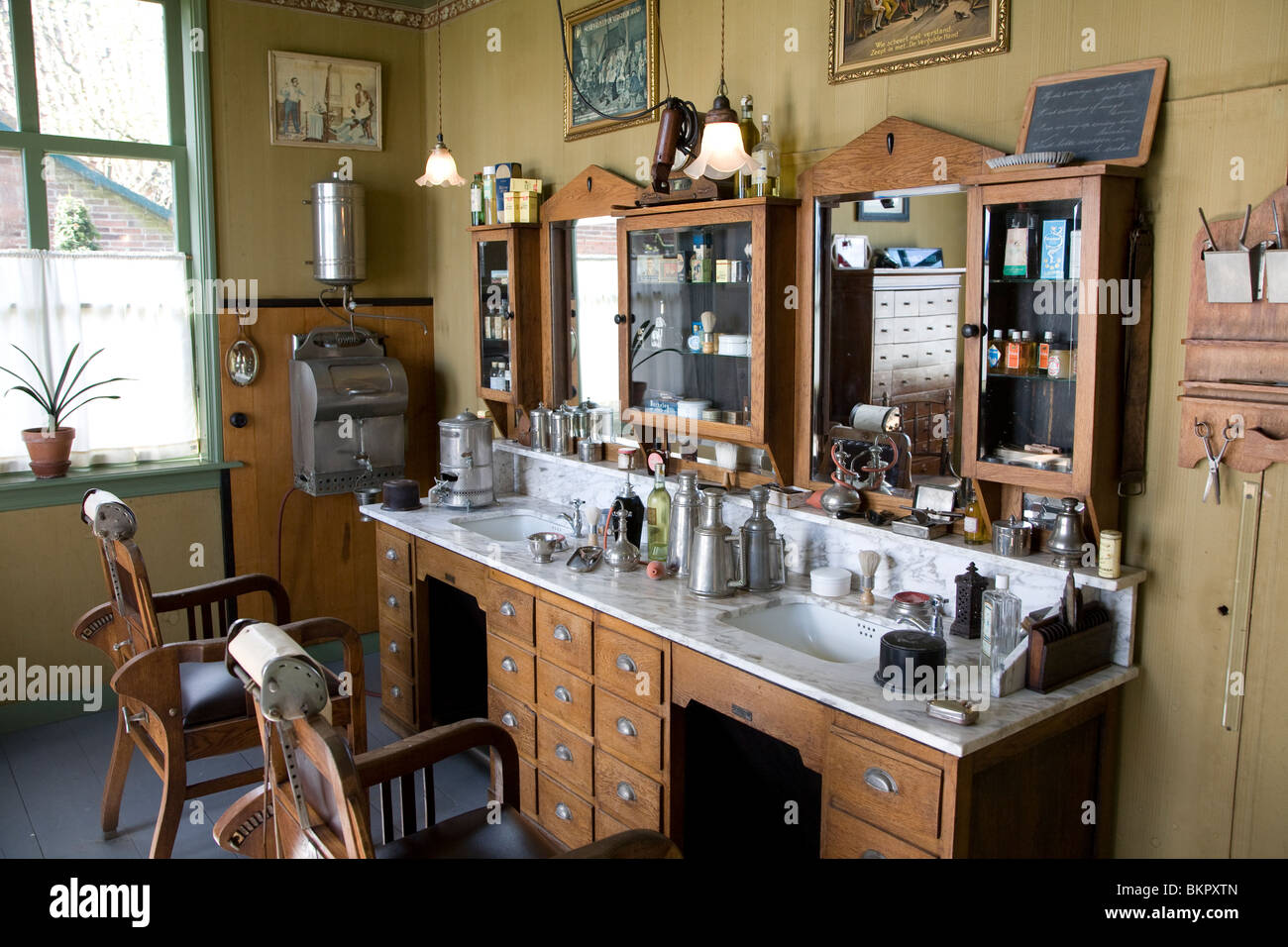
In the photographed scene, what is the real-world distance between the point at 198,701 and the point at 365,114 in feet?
9.62

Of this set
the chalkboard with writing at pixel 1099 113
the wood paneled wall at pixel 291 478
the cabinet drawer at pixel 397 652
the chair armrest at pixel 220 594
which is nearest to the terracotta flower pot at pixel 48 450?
the wood paneled wall at pixel 291 478

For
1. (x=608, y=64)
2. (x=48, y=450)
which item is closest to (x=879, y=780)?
(x=608, y=64)

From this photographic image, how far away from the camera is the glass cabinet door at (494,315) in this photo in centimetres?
438

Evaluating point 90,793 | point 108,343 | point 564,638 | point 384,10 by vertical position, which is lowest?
point 90,793

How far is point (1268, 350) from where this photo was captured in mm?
2215

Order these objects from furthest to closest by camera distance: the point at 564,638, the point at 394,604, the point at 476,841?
the point at 394,604 → the point at 564,638 → the point at 476,841

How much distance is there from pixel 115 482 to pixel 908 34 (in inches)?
142

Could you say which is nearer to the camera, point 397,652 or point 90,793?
point 90,793

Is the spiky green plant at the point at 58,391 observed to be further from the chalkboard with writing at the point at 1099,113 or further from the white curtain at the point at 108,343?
the chalkboard with writing at the point at 1099,113

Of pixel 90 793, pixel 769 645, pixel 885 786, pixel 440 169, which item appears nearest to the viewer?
pixel 885 786

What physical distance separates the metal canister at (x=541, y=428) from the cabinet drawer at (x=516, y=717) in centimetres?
106

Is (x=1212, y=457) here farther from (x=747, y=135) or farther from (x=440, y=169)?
(x=440, y=169)

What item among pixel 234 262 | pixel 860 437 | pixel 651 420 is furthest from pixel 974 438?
pixel 234 262

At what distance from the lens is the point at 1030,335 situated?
2531 mm
